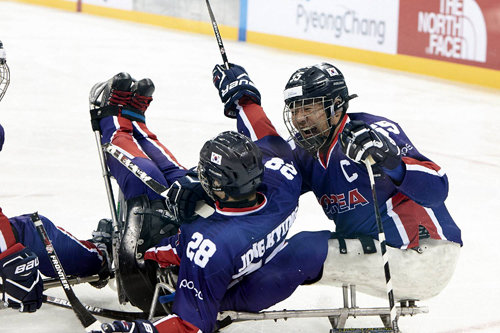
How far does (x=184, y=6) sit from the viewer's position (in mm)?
13539

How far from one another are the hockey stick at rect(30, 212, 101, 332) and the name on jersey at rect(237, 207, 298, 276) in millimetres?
591

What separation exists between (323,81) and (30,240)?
1.28 metres

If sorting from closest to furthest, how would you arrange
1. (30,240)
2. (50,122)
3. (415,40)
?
(30,240)
(50,122)
(415,40)

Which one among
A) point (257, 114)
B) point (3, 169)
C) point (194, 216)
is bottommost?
point (3, 169)

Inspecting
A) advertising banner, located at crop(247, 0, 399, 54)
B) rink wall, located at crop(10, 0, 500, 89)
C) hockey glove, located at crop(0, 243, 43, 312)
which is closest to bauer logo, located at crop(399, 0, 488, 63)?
rink wall, located at crop(10, 0, 500, 89)

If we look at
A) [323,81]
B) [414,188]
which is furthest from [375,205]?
[323,81]

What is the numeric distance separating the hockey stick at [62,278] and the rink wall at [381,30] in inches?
A: 257

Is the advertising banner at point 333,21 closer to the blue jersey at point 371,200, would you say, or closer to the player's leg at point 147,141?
the player's leg at point 147,141

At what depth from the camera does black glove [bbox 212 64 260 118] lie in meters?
3.79

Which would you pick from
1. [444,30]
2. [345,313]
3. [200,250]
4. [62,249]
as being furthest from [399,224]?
[444,30]

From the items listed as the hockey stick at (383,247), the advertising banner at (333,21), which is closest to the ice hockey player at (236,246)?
the hockey stick at (383,247)

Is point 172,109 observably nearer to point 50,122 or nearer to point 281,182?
point 50,122

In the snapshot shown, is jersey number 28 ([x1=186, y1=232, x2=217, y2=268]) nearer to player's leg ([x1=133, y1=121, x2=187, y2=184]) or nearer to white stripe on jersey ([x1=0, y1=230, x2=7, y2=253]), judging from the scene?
white stripe on jersey ([x1=0, y1=230, x2=7, y2=253])

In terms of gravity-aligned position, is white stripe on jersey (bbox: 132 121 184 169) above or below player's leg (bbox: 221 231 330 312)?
above
